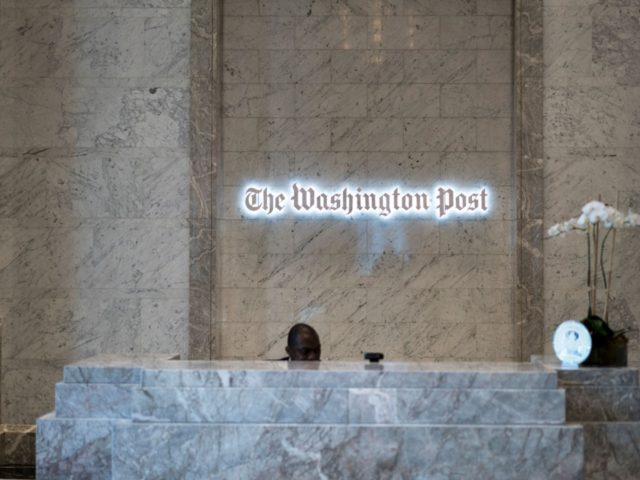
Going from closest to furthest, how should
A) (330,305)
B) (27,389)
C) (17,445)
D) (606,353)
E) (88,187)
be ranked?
(606,353)
(17,445)
(27,389)
(88,187)
(330,305)

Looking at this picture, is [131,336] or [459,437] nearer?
[459,437]

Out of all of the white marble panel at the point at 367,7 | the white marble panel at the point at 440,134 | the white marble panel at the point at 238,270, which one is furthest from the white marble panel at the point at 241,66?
the white marble panel at the point at 238,270

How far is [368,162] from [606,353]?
3959 mm

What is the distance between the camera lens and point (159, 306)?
9805 millimetres

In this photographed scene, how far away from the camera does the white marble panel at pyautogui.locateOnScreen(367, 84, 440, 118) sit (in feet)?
33.0

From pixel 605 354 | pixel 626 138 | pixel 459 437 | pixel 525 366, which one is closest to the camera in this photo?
pixel 459 437

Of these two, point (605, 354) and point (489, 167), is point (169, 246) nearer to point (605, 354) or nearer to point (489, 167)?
point (489, 167)

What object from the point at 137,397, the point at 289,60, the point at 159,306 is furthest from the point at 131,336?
the point at 137,397

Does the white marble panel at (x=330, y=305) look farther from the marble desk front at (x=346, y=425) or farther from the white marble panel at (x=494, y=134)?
the marble desk front at (x=346, y=425)

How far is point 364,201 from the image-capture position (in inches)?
394

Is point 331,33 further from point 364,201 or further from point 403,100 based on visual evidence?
point 364,201

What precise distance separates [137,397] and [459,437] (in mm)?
1957

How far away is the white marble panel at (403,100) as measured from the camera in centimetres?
1005

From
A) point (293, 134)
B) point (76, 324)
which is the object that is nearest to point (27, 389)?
point (76, 324)
